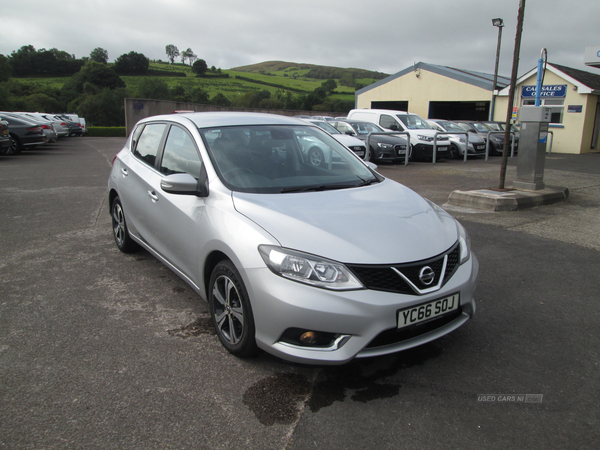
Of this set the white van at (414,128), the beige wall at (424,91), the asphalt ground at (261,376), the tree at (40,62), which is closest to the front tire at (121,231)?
the asphalt ground at (261,376)

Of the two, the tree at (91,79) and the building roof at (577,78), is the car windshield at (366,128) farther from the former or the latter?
the tree at (91,79)

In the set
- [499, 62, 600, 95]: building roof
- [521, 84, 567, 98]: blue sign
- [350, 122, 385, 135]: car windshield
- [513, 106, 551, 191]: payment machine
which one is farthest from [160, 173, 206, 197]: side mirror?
[521, 84, 567, 98]: blue sign

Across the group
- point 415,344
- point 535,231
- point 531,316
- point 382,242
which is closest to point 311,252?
point 382,242

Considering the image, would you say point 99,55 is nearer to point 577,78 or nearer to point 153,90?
point 153,90

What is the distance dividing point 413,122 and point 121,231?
14903mm

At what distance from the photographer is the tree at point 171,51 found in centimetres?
13025

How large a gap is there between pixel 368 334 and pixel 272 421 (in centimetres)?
69

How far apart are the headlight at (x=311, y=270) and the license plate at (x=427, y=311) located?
0.31 m

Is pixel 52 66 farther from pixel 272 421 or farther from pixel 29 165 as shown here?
pixel 272 421

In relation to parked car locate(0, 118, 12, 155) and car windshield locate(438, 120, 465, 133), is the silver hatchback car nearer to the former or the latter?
parked car locate(0, 118, 12, 155)

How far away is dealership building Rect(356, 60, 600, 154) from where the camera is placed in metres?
21.6

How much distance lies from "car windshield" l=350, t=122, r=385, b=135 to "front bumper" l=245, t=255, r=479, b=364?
14.6 m

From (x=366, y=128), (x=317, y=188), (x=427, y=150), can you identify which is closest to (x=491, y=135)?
(x=427, y=150)

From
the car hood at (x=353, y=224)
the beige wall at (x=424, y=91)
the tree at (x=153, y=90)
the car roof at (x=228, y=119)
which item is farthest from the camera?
the tree at (x=153, y=90)
